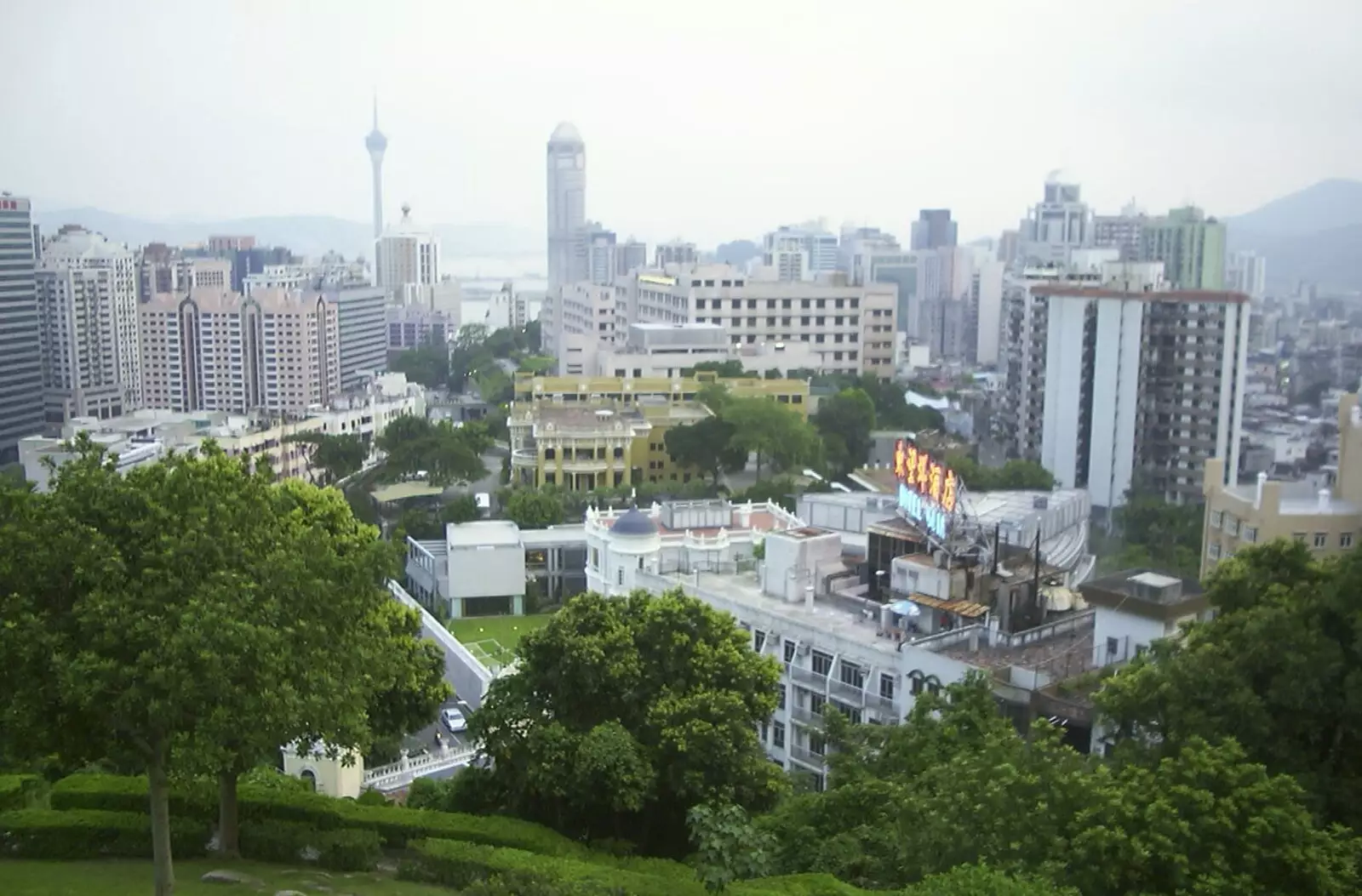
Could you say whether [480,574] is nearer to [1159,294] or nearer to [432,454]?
[432,454]

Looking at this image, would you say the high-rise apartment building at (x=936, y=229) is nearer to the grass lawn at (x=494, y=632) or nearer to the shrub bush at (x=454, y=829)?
the grass lawn at (x=494, y=632)

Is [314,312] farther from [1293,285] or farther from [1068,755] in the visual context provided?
[1068,755]

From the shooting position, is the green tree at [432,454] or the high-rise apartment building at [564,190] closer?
the green tree at [432,454]

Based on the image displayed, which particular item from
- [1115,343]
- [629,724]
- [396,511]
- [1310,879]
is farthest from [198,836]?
[1115,343]

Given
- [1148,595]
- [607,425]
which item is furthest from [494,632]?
[1148,595]

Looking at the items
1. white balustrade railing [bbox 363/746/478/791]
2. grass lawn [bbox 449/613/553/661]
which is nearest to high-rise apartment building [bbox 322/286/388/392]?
grass lawn [bbox 449/613/553/661]

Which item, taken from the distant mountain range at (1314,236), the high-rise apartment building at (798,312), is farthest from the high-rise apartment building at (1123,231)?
the distant mountain range at (1314,236)
